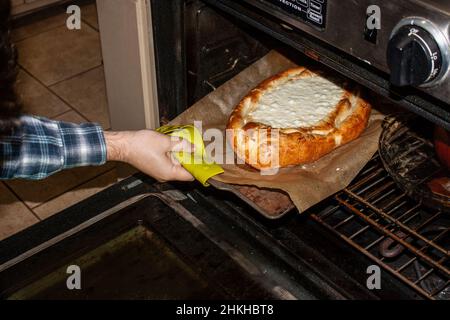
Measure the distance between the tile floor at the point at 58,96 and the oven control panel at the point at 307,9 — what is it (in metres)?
0.85

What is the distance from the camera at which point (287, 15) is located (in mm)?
938

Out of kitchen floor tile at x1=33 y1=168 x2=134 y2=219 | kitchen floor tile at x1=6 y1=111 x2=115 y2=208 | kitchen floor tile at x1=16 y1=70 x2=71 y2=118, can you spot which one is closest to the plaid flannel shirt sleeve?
kitchen floor tile at x1=33 y1=168 x2=134 y2=219

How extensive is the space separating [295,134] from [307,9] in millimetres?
340

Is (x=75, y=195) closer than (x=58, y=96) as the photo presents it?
Yes

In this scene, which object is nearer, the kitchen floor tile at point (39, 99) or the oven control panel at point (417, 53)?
the oven control panel at point (417, 53)

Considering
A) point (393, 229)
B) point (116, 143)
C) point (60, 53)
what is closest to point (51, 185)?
point (60, 53)

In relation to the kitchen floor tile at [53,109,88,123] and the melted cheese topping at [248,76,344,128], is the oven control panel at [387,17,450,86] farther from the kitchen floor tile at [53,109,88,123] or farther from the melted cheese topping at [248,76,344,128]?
the kitchen floor tile at [53,109,88,123]

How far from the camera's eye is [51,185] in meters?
2.19

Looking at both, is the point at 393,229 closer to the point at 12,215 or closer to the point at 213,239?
the point at 213,239

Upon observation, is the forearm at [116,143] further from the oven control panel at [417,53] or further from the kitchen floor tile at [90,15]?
the kitchen floor tile at [90,15]

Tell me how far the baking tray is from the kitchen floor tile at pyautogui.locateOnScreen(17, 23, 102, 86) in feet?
5.66

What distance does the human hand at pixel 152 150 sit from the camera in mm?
1185

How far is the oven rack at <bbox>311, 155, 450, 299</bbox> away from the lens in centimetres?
106

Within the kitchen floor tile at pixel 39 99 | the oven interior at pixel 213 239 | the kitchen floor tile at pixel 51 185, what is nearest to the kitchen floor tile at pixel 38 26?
the kitchen floor tile at pixel 39 99
